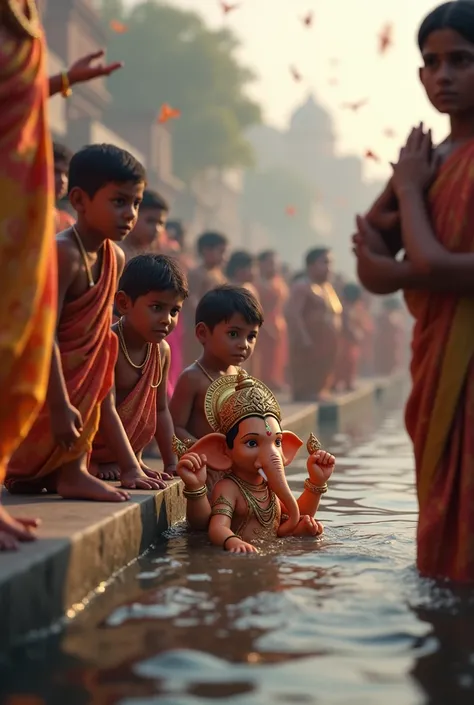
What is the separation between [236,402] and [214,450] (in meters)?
0.22

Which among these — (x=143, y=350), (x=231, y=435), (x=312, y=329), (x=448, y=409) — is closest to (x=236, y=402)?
→ (x=231, y=435)

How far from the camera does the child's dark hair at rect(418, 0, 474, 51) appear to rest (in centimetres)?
415

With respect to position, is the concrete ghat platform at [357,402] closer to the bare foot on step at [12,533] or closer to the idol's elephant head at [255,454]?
the idol's elephant head at [255,454]

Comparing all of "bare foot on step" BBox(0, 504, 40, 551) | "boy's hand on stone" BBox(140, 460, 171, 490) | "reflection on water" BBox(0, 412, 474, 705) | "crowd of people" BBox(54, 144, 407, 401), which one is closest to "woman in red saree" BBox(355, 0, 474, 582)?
"reflection on water" BBox(0, 412, 474, 705)

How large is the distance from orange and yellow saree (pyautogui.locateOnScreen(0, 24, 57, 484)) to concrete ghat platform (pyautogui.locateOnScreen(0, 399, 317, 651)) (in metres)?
0.35

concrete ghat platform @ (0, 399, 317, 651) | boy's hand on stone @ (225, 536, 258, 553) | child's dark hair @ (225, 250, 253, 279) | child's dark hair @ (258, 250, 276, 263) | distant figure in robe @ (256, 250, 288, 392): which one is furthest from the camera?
child's dark hair @ (258, 250, 276, 263)

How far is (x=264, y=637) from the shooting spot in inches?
135

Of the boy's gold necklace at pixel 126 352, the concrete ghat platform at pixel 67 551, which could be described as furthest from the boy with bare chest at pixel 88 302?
the boy's gold necklace at pixel 126 352

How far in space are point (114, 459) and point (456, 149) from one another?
2220 mm

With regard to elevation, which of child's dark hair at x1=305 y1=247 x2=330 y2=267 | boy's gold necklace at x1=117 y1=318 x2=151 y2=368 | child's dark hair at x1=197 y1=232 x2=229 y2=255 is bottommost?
boy's gold necklace at x1=117 y1=318 x2=151 y2=368

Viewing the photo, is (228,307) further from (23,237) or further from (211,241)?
(211,241)

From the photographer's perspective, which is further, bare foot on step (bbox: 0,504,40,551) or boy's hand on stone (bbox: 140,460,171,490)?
boy's hand on stone (bbox: 140,460,171,490)

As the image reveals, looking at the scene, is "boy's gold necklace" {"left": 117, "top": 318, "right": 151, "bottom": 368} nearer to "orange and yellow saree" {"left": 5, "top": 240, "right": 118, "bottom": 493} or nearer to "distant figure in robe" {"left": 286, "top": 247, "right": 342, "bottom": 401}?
"orange and yellow saree" {"left": 5, "top": 240, "right": 118, "bottom": 493}

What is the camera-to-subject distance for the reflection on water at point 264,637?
3.00 meters
